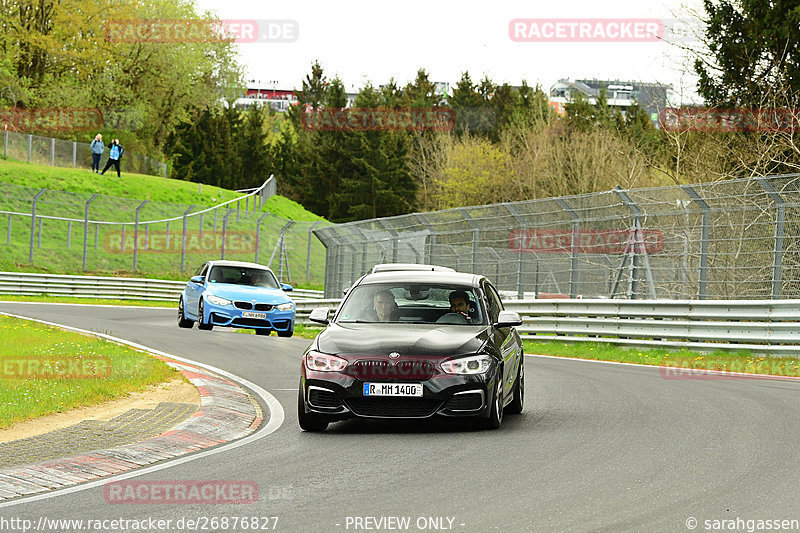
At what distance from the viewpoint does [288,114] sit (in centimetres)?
11681

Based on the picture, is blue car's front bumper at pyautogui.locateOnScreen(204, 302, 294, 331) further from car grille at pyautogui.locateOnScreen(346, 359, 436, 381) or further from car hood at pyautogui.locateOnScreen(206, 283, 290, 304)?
car grille at pyautogui.locateOnScreen(346, 359, 436, 381)

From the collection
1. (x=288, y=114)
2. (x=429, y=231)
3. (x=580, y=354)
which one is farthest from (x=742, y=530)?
(x=288, y=114)

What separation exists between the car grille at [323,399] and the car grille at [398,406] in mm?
123

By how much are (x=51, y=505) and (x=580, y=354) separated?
14.7m

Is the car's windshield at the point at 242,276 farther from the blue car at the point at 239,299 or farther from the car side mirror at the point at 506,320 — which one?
the car side mirror at the point at 506,320

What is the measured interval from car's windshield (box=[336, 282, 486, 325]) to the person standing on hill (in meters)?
46.2

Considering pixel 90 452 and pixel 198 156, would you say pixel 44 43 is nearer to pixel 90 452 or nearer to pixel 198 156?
pixel 198 156

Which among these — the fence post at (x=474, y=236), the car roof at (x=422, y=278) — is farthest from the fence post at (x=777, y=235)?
the fence post at (x=474, y=236)

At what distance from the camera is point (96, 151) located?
187ft

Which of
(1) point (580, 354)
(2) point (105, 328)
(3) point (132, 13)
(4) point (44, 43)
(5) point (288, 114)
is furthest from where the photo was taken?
(5) point (288, 114)

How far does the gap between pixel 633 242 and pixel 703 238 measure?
1938 mm

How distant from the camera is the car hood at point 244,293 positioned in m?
22.9

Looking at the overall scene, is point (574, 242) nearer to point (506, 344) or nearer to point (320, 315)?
point (506, 344)

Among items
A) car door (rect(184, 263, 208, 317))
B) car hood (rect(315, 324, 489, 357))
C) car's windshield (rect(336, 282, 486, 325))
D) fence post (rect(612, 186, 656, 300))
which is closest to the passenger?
car's windshield (rect(336, 282, 486, 325))
